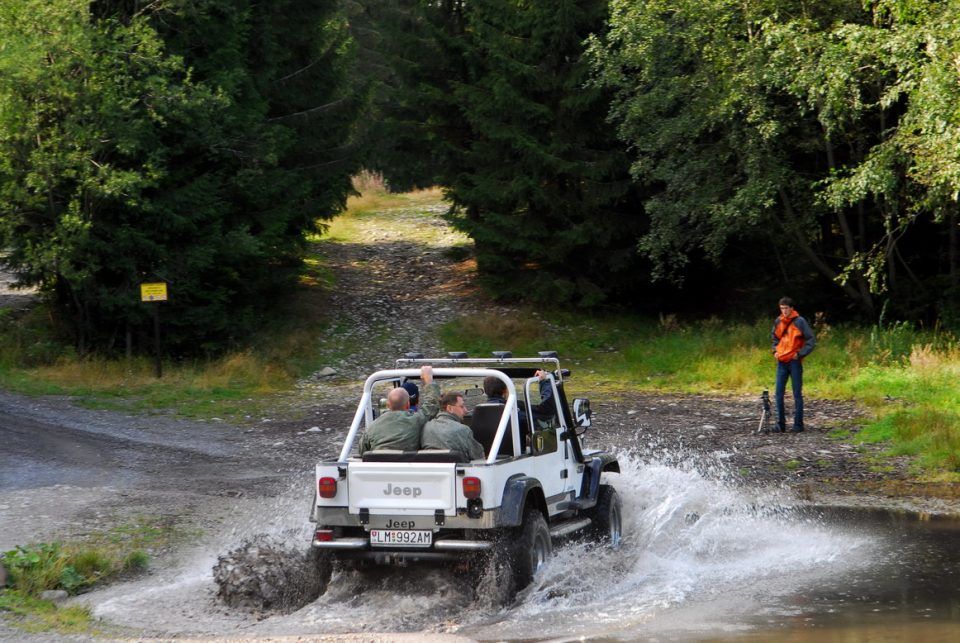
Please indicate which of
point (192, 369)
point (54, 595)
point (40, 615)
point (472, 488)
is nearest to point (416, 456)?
point (472, 488)

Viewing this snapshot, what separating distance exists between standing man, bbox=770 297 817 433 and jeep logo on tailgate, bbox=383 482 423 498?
9136 millimetres

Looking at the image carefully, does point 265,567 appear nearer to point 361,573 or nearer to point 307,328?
point 361,573

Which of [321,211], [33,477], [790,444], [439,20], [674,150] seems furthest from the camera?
[439,20]

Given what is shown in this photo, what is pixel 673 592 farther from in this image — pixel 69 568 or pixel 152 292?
pixel 152 292

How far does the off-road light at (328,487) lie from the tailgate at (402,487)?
120mm

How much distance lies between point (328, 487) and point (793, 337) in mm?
9676

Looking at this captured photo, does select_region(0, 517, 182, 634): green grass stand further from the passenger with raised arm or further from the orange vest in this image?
the orange vest

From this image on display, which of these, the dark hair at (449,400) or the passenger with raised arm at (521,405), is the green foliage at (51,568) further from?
the passenger with raised arm at (521,405)

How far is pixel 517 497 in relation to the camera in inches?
324

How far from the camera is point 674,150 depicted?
80.4 feet

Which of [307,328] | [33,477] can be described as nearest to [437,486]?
[33,477]

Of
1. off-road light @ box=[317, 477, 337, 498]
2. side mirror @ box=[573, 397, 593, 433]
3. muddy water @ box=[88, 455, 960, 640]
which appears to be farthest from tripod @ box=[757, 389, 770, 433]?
off-road light @ box=[317, 477, 337, 498]

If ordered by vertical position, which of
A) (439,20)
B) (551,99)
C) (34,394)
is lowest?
(34,394)

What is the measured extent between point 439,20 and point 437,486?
86.7 ft
